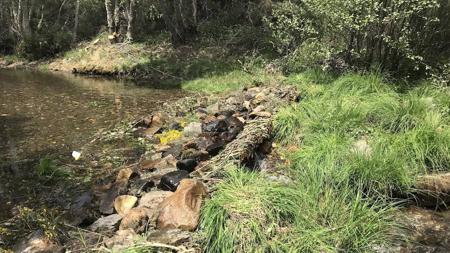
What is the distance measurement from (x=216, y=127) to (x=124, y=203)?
10.9ft

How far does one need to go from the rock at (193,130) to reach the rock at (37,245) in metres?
4.30

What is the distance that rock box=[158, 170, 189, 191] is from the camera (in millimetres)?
5828

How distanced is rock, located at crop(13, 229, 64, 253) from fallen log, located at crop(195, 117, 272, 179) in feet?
6.46

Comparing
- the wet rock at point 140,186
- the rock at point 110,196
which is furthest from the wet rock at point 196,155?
the rock at point 110,196

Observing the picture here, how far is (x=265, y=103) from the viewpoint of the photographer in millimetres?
9750

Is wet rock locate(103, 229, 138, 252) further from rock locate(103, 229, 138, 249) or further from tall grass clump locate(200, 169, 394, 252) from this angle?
tall grass clump locate(200, 169, 394, 252)

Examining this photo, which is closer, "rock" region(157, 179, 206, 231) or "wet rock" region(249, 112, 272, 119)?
"rock" region(157, 179, 206, 231)

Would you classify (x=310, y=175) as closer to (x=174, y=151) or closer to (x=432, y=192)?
(x=432, y=192)

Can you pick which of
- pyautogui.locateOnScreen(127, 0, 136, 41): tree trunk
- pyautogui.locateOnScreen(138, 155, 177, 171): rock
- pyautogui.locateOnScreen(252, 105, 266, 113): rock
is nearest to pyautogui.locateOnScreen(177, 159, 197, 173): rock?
pyautogui.locateOnScreen(138, 155, 177, 171): rock

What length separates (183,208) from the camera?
4.82m

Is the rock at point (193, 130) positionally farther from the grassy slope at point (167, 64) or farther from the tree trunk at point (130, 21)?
the tree trunk at point (130, 21)

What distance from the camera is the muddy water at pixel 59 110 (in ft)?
29.5

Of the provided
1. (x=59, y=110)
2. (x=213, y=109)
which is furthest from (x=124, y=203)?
(x=59, y=110)

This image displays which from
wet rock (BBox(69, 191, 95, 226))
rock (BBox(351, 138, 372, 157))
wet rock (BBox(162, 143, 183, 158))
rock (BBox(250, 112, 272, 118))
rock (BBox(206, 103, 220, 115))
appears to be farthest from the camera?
rock (BBox(206, 103, 220, 115))
